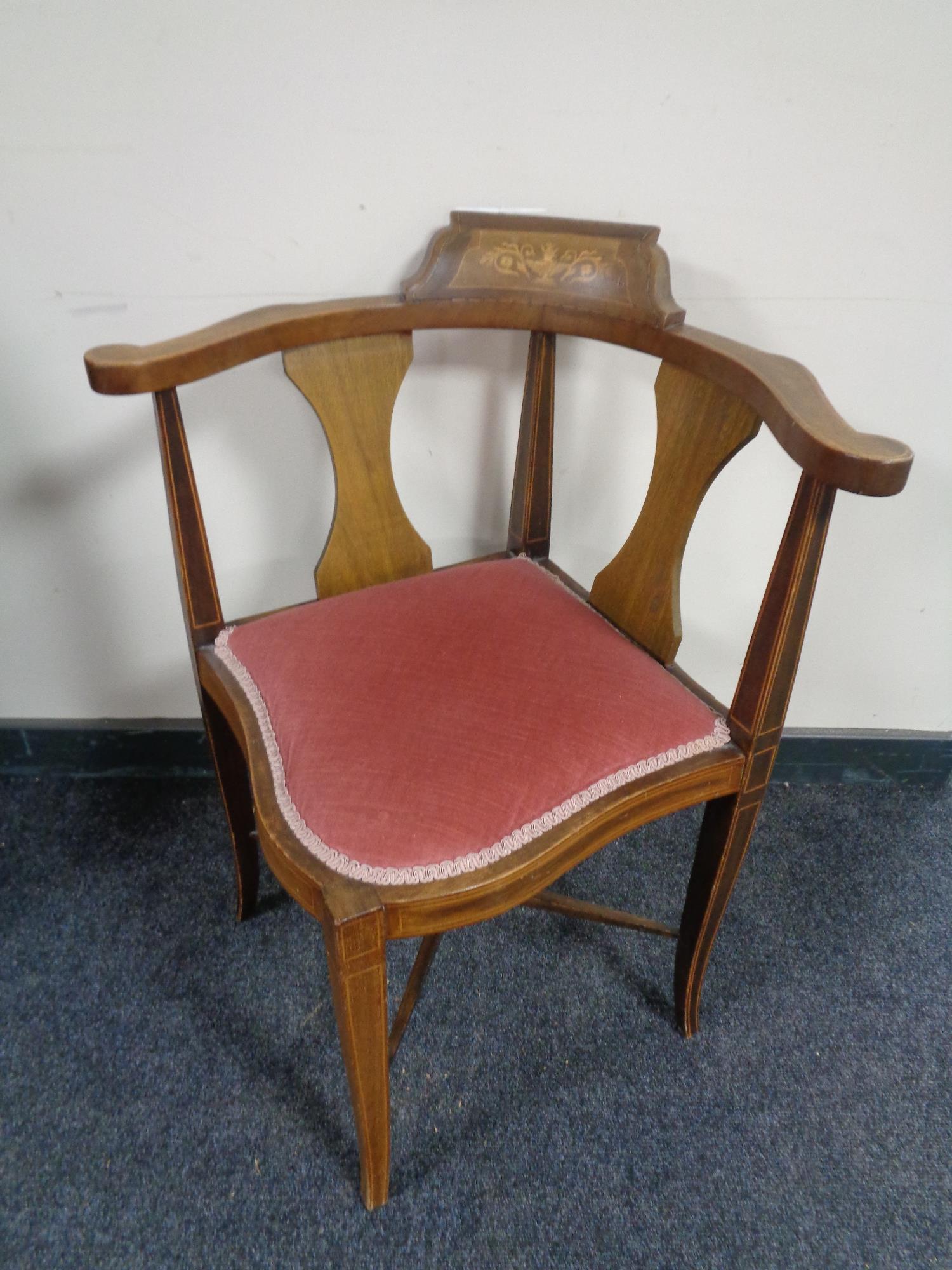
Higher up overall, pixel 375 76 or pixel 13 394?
pixel 375 76

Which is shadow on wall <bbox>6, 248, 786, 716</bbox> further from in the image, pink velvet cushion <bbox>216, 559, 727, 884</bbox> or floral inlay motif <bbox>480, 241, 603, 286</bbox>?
pink velvet cushion <bbox>216, 559, 727, 884</bbox>

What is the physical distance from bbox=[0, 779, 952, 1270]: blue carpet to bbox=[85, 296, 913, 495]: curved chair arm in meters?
0.79

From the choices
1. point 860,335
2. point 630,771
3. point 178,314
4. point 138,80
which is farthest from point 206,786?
point 860,335

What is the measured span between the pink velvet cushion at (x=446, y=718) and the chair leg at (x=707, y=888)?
0.39 feet

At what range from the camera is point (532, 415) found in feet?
3.56

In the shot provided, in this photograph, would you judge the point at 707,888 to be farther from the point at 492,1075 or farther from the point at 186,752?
the point at 186,752

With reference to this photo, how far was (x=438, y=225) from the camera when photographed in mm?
1039

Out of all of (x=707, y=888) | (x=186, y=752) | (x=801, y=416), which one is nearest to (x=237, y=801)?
(x=186, y=752)

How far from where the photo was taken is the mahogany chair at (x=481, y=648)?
76 cm

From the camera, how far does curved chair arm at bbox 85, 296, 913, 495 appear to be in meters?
0.68

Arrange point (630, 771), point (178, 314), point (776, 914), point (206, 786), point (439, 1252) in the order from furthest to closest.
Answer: point (206, 786) < point (776, 914) < point (178, 314) < point (439, 1252) < point (630, 771)

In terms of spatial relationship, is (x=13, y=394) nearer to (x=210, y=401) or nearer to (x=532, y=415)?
(x=210, y=401)

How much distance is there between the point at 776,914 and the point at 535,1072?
1.49 feet

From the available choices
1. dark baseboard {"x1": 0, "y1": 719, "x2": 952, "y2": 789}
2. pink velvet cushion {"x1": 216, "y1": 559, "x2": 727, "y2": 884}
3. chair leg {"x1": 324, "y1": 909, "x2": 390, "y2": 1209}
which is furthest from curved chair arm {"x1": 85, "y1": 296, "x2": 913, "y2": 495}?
dark baseboard {"x1": 0, "y1": 719, "x2": 952, "y2": 789}
